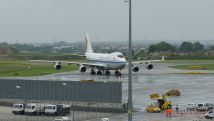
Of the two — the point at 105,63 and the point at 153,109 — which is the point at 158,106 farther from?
the point at 105,63

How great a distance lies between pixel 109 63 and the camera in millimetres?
114500

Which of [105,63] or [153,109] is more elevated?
[105,63]

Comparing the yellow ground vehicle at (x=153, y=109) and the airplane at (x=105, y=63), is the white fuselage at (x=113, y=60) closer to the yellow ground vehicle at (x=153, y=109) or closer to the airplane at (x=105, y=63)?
the airplane at (x=105, y=63)

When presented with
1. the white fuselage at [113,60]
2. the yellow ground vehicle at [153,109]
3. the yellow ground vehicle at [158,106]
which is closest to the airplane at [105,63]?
the white fuselage at [113,60]

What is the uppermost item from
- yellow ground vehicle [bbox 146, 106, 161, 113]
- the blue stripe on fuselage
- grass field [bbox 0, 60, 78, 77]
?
the blue stripe on fuselage

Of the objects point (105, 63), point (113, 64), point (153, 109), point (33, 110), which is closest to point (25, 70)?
point (105, 63)

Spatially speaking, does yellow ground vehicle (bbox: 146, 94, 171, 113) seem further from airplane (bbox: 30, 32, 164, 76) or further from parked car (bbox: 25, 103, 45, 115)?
airplane (bbox: 30, 32, 164, 76)

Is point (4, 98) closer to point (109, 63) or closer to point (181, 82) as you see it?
point (181, 82)

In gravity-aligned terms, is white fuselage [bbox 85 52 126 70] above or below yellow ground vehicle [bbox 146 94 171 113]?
above

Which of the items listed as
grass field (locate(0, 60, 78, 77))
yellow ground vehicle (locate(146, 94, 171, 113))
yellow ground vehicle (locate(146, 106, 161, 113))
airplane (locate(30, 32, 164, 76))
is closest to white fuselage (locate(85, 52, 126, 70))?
airplane (locate(30, 32, 164, 76))

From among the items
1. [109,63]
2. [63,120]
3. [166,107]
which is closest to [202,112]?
[166,107]

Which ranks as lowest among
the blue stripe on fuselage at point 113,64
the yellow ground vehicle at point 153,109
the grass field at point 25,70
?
the yellow ground vehicle at point 153,109

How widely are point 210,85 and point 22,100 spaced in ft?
127

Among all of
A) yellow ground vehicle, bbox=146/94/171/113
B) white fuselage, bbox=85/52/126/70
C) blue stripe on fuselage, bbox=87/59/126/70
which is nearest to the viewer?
yellow ground vehicle, bbox=146/94/171/113
